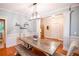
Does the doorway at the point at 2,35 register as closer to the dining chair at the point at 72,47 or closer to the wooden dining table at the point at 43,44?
the wooden dining table at the point at 43,44

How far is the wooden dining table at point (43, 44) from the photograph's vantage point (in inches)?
68.9

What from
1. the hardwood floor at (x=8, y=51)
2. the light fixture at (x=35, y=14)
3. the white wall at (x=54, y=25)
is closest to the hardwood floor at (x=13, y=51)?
the hardwood floor at (x=8, y=51)

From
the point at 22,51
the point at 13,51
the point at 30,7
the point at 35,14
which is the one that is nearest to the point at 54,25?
the point at 35,14

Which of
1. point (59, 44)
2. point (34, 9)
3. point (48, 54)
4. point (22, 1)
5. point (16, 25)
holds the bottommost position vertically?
point (48, 54)

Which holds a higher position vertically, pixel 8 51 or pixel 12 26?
pixel 12 26

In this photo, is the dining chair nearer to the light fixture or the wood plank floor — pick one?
the wood plank floor

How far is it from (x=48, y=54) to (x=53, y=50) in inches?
4.2

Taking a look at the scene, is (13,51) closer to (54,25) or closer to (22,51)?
(22,51)

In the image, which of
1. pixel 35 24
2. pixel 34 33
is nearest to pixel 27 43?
pixel 34 33

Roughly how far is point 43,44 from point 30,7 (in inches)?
25.1

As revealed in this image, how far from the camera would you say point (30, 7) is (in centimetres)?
177

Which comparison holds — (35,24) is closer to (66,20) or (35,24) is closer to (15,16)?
(15,16)

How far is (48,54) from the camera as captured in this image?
1.78 m

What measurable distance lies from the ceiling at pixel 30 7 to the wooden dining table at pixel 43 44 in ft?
1.40
